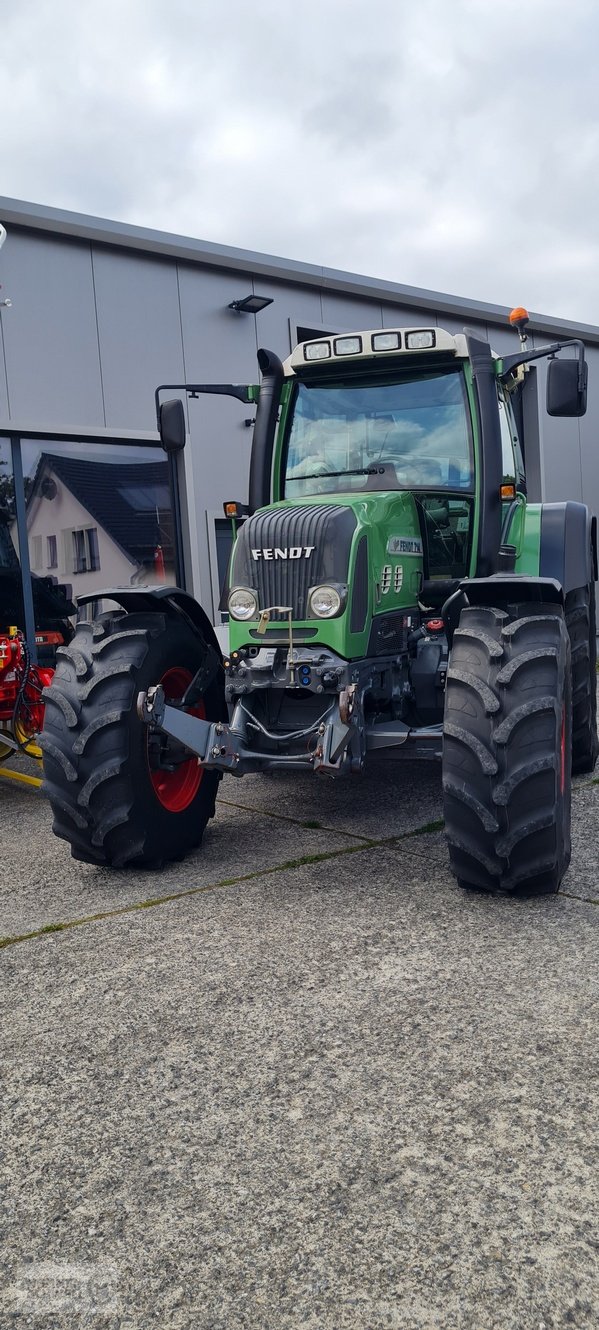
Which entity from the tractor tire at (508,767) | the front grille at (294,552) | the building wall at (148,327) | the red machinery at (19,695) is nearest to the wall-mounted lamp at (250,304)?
the building wall at (148,327)

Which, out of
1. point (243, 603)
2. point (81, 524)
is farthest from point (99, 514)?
point (243, 603)

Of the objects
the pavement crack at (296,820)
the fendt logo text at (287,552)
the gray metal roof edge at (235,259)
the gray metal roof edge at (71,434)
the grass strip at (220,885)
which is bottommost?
the pavement crack at (296,820)

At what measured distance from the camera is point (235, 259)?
10.7 metres

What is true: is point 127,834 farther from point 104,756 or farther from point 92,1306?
point 92,1306

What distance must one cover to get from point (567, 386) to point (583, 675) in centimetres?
188

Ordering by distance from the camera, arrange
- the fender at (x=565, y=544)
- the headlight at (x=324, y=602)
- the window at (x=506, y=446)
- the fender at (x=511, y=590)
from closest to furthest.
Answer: the fender at (x=511, y=590) → the headlight at (x=324, y=602) → the window at (x=506, y=446) → the fender at (x=565, y=544)

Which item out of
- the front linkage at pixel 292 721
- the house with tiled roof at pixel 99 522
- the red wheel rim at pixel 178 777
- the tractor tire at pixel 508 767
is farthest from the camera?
the house with tiled roof at pixel 99 522

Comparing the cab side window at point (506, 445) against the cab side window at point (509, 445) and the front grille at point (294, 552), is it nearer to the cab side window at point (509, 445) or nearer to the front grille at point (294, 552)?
the cab side window at point (509, 445)

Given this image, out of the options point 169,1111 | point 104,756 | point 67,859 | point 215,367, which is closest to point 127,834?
point 104,756

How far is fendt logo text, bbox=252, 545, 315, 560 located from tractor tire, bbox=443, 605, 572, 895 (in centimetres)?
91

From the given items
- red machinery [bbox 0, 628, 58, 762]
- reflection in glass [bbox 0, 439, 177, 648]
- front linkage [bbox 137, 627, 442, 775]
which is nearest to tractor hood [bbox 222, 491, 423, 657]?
front linkage [bbox 137, 627, 442, 775]

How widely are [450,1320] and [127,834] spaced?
2.92m

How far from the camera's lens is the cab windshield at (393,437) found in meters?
5.44

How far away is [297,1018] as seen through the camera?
3199mm
